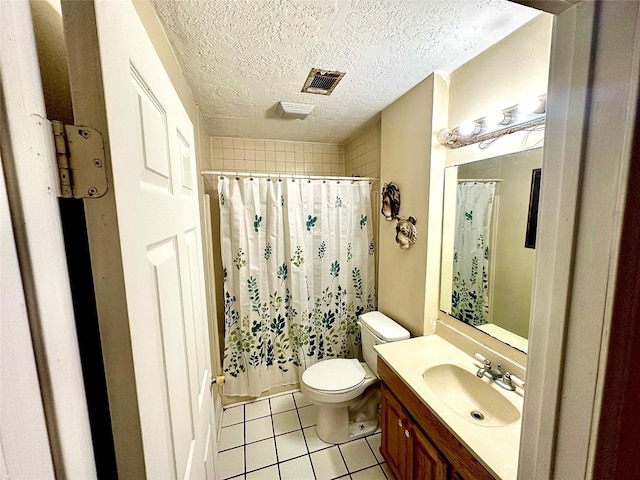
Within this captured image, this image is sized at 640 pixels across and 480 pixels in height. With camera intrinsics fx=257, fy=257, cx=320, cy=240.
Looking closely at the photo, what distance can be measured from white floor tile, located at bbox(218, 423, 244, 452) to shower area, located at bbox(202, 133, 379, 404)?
0.24 m

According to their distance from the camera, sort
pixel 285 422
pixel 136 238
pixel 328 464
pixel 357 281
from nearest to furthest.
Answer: pixel 136 238, pixel 328 464, pixel 285 422, pixel 357 281

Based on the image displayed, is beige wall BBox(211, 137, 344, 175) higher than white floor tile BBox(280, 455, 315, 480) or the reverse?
higher

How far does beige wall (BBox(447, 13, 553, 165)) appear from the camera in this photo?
1023mm

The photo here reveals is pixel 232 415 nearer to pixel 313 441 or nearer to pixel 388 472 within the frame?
pixel 313 441

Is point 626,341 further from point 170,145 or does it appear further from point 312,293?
point 312,293

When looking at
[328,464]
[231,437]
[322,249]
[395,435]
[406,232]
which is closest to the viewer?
[395,435]

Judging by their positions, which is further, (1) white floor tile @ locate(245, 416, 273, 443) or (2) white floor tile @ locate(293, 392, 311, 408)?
(2) white floor tile @ locate(293, 392, 311, 408)

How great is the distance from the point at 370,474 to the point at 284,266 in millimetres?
1413

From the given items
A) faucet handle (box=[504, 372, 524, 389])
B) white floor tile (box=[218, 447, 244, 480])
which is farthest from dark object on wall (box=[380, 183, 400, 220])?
white floor tile (box=[218, 447, 244, 480])

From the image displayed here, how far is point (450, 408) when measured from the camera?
103 centimetres

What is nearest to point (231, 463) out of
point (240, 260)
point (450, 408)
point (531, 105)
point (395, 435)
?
point (395, 435)

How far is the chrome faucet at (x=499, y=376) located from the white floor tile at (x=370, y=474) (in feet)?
2.89

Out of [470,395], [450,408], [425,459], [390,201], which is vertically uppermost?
[390,201]

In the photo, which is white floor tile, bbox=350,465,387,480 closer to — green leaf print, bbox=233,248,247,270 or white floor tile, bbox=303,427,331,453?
white floor tile, bbox=303,427,331,453
